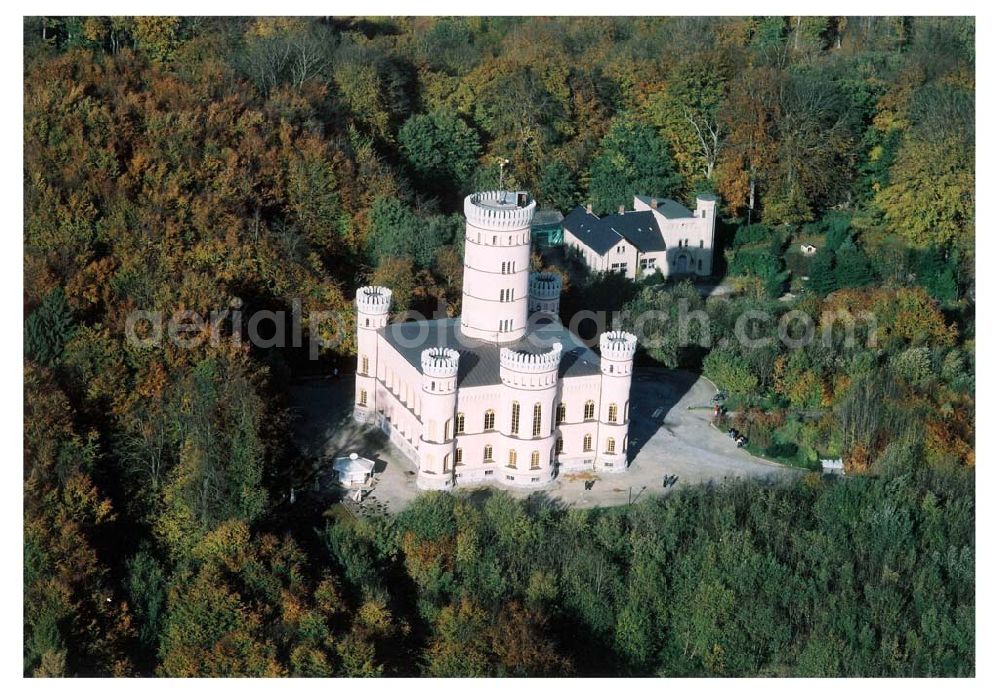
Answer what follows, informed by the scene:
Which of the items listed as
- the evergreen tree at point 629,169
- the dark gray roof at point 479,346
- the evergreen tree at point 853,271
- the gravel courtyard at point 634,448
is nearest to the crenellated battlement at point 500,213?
A: the dark gray roof at point 479,346

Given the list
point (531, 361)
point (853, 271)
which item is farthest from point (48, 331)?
point (853, 271)

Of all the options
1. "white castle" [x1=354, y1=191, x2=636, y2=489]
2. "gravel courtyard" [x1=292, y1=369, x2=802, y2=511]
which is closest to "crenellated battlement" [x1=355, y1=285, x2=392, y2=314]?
"white castle" [x1=354, y1=191, x2=636, y2=489]

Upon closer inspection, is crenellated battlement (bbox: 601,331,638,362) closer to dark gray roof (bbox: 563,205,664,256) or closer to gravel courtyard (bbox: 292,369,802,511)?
gravel courtyard (bbox: 292,369,802,511)

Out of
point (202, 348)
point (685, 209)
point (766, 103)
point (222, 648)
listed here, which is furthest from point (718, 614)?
point (766, 103)

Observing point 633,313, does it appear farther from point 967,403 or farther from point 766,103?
point 766,103

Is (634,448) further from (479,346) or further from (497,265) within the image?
(497,265)

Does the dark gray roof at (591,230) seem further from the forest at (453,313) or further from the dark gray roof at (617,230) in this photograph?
the forest at (453,313)
